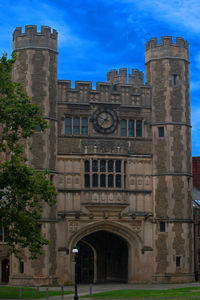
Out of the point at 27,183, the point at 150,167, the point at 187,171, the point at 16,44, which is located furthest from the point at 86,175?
the point at 27,183

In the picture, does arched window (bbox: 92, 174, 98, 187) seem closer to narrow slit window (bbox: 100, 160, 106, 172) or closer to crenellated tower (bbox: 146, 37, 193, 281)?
narrow slit window (bbox: 100, 160, 106, 172)

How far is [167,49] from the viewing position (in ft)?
145

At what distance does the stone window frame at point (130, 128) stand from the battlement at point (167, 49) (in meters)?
5.08

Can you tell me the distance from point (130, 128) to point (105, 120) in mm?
1998

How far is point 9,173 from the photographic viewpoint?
27828mm

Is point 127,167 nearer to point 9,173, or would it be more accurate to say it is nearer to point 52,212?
point 52,212

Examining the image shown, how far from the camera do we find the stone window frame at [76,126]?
42406mm

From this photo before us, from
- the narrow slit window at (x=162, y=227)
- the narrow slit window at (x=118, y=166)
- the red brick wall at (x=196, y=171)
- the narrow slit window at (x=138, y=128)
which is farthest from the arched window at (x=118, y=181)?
the red brick wall at (x=196, y=171)

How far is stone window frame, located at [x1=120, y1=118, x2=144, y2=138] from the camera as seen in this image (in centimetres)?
4356

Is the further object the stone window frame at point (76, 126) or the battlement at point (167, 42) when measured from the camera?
the battlement at point (167, 42)

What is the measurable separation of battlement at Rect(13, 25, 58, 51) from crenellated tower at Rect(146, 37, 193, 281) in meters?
7.81

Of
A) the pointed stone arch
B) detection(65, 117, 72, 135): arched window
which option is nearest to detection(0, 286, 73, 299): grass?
the pointed stone arch

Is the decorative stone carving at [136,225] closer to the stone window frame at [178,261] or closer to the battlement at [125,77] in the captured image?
the stone window frame at [178,261]

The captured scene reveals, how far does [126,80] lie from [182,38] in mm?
14435
